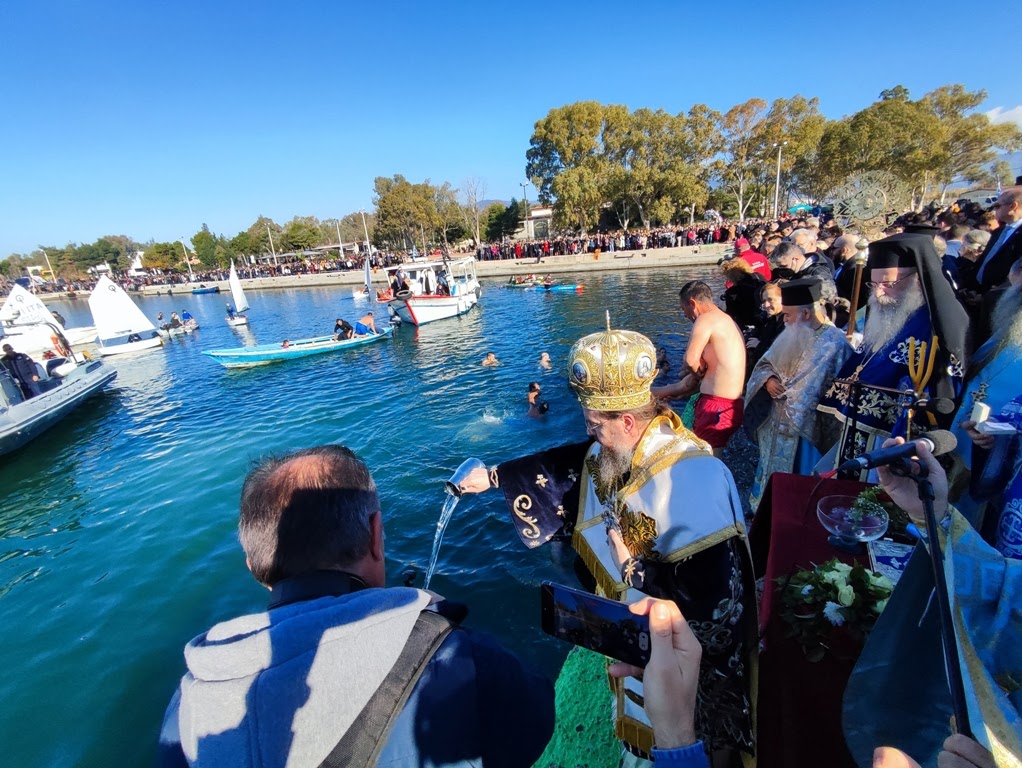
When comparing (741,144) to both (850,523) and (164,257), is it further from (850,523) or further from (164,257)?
(164,257)

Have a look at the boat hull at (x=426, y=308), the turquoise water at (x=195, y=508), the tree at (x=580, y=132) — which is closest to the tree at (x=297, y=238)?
the tree at (x=580, y=132)

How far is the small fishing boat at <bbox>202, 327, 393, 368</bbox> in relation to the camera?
19.6 meters

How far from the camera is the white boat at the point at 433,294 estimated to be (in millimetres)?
26078

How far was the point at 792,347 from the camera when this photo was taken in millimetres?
4566

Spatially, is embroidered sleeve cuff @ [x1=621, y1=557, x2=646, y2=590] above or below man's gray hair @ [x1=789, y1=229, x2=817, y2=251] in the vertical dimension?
below

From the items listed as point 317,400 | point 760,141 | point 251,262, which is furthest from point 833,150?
point 251,262

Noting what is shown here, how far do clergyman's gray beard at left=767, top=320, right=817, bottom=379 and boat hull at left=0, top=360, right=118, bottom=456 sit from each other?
1754 centimetres

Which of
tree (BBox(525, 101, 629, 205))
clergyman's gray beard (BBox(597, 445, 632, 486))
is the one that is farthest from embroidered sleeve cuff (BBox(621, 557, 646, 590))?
tree (BBox(525, 101, 629, 205))

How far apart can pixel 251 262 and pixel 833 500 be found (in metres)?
97.0

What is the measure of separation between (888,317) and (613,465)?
10.4 feet

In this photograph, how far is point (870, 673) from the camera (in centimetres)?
156

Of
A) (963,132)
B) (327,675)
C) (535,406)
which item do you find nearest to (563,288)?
(535,406)

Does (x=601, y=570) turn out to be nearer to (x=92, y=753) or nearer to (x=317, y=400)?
(x=92, y=753)

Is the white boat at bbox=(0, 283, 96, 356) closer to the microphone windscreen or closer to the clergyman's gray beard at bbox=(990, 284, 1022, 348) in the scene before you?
the microphone windscreen
